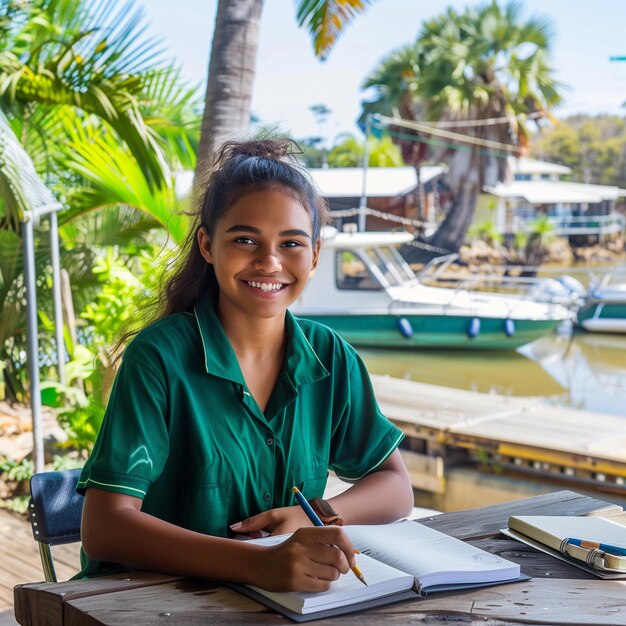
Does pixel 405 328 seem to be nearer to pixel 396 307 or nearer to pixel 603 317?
pixel 396 307

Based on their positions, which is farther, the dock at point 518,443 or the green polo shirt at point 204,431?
the dock at point 518,443

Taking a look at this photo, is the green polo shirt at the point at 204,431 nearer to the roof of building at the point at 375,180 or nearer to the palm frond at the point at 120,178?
the palm frond at the point at 120,178

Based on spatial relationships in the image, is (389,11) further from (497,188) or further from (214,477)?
(214,477)

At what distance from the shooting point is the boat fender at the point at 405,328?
48.4 feet

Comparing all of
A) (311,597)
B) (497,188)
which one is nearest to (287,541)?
(311,597)

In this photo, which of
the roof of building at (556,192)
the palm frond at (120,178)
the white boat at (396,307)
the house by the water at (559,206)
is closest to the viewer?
the palm frond at (120,178)

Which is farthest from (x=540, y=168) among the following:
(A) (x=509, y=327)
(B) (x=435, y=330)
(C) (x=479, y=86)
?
(B) (x=435, y=330)

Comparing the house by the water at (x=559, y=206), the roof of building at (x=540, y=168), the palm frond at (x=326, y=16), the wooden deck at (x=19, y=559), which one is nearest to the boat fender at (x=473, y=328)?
the palm frond at (x=326, y=16)

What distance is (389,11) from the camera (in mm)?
71062

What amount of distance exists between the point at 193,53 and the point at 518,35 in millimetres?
34421

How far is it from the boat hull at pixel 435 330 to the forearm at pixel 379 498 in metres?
12.5

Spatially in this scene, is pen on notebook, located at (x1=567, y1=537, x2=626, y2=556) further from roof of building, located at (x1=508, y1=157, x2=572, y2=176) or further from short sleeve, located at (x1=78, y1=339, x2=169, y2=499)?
roof of building, located at (x1=508, y1=157, x2=572, y2=176)

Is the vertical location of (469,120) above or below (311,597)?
above

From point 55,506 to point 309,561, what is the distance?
2.75 ft
